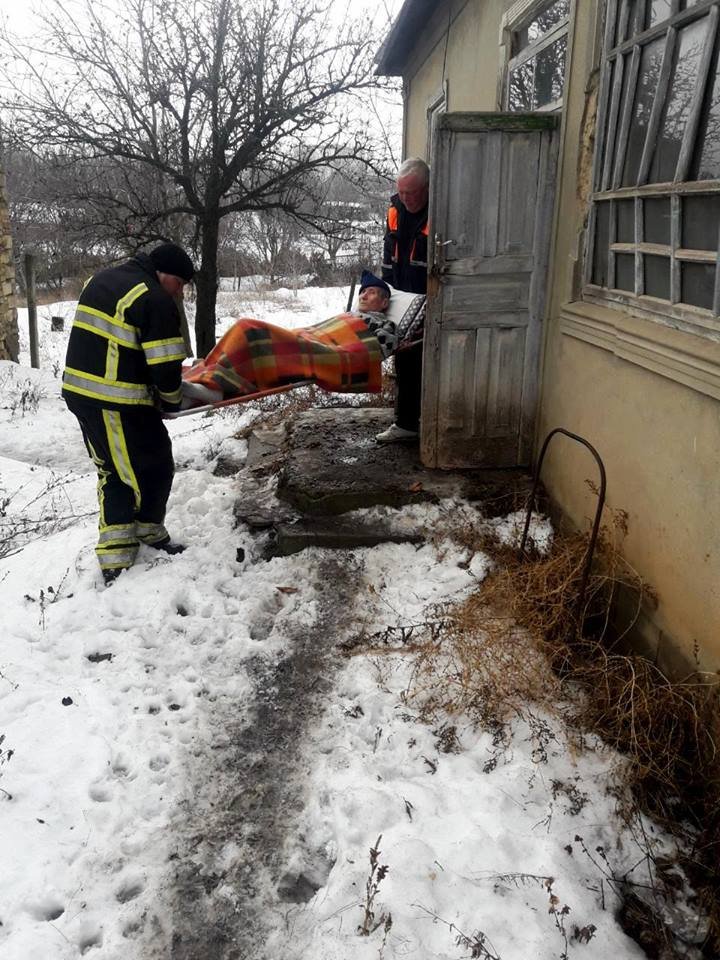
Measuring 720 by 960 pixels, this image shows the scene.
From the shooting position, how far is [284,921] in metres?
2.23

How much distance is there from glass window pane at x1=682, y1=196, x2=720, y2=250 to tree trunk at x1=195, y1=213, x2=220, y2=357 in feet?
34.9

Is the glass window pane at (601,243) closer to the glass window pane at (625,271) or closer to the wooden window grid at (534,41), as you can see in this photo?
the glass window pane at (625,271)

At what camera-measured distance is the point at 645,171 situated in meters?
3.13

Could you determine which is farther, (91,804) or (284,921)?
(91,804)

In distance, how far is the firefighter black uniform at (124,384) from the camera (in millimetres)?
3766

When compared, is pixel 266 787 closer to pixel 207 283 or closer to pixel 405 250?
pixel 405 250

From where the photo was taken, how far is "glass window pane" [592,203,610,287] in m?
3.67

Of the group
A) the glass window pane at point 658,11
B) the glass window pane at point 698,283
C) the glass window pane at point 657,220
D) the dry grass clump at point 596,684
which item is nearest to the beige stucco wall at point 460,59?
the glass window pane at point 658,11

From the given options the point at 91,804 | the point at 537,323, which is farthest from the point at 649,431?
the point at 91,804

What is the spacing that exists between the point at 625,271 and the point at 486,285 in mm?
1175

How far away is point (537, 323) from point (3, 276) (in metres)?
9.40

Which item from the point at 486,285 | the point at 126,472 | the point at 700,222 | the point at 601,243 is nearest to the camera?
the point at 700,222

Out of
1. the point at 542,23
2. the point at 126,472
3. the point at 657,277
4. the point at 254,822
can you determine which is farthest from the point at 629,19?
the point at 254,822

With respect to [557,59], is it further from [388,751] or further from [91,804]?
[91,804]
